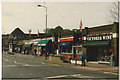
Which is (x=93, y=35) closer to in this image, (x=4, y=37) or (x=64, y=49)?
(x=64, y=49)

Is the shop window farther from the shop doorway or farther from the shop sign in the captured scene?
the shop sign

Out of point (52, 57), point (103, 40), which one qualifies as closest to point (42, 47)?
point (52, 57)

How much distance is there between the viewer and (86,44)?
2986cm

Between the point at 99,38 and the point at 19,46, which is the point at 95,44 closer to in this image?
the point at 99,38

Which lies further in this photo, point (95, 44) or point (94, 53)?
point (94, 53)

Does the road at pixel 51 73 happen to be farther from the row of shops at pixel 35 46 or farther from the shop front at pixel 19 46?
the shop front at pixel 19 46

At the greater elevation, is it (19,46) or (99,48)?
(99,48)

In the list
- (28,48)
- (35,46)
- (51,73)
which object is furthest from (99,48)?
(28,48)

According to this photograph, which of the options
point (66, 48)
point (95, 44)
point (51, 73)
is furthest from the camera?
point (66, 48)

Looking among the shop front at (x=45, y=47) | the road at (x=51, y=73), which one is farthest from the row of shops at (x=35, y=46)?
the road at (x=51, y=73)

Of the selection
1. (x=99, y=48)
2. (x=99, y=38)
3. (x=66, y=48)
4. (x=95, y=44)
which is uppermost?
(x=99, y=38)

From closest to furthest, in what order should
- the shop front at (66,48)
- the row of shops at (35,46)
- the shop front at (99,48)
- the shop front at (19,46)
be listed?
the shop front at (99,48), the shop front at (66,48), the row of shops at (35,46), the shop front at (19,46)

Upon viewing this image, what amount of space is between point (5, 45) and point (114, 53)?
9873cm

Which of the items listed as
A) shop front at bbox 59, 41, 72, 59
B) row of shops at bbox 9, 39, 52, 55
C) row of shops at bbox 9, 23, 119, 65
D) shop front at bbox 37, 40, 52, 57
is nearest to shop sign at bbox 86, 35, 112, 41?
row of shops at bbox 9, 23, 119, 65
